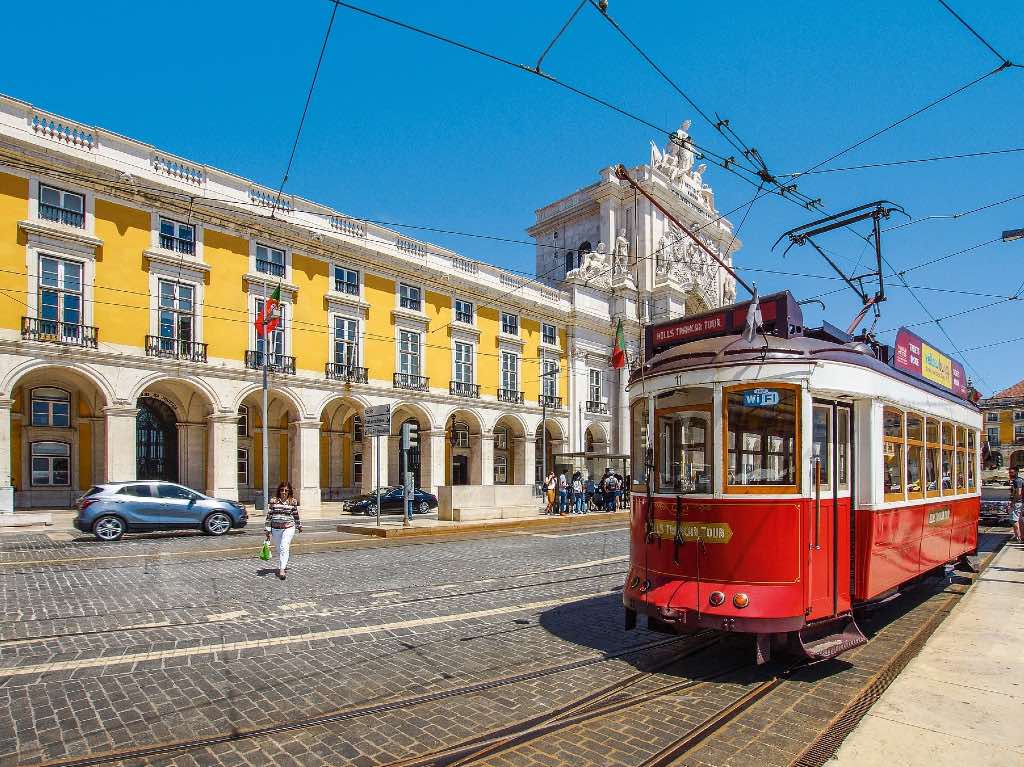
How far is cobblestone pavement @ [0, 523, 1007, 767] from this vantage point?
14.7 ft

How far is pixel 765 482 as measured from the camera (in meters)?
5.88

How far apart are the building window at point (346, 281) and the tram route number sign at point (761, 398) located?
88.1ft

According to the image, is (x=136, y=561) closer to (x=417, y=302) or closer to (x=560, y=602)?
(x=560, y=602)

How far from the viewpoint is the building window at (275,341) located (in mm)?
27719

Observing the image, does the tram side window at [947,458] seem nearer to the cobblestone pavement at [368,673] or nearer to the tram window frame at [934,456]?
the tram window frame at [934,456]

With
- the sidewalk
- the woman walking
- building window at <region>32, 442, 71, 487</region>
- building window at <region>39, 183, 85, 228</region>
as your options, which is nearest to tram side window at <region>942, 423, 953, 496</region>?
the sidewalk

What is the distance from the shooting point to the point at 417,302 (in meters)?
33.7

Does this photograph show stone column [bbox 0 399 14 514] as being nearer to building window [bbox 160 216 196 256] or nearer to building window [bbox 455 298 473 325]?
building window [bbox 160 216 196 256]

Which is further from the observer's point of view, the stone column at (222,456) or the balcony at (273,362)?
the balcony at (273,362)

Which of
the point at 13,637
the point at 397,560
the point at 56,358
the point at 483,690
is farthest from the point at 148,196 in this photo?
the point at 483,690

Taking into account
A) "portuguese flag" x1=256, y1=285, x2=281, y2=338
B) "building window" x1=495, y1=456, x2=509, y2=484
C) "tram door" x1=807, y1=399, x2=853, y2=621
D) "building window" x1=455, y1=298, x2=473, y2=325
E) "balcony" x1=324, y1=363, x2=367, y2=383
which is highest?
"building window" x1=455, y1=298, x2=473, y2=325

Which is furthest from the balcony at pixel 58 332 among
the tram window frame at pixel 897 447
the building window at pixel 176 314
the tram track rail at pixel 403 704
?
the tram window frame at pixel 897 447

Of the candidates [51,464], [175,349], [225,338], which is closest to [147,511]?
[175,349]

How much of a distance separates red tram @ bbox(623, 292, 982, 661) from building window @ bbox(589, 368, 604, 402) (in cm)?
3692
